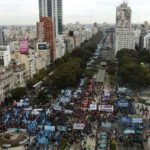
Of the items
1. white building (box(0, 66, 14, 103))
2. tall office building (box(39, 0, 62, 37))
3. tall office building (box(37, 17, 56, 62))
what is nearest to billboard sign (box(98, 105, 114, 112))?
white building (box(0, 66, 14, 103))

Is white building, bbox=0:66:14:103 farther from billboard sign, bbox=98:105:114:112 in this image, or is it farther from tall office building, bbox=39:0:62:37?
tall office building, bbox=39:0:62:37

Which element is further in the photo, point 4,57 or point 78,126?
point 4,57

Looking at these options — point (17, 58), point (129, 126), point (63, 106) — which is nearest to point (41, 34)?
point (17, 58)

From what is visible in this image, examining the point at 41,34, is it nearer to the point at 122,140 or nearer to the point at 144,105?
the point at 144,105

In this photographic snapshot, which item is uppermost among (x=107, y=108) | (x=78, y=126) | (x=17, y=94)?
(x=17, y=94)

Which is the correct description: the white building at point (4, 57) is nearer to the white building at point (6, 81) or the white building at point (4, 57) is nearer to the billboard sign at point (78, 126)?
the white building at point (6, 81)

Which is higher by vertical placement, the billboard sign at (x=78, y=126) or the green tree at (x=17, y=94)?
the green tree at (x=17, y=94)

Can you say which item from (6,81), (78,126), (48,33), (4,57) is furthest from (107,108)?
(48,33)

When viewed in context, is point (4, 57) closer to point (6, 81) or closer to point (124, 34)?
point (6, 81)

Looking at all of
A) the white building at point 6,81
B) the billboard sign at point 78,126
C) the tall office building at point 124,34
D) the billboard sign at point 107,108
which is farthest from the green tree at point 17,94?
the tall office building at point 124,34

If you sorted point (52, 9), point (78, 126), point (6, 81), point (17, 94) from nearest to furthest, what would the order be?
point (78, 126) < point (17, 94) < point (6, 81) < point (52, 9)

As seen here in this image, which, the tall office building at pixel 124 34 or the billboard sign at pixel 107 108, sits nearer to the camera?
the billboard sign at pixel 107 108
